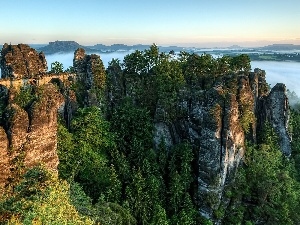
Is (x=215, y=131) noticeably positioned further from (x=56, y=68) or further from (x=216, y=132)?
(x=56, y=68)

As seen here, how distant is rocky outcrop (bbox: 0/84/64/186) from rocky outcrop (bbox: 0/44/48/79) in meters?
23.0

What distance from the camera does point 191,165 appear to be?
181ft

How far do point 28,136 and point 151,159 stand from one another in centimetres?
1988

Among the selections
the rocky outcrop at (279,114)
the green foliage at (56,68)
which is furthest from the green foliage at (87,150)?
the rocky outcrop at (279,114)

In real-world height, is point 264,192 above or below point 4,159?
below

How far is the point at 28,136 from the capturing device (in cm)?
3947

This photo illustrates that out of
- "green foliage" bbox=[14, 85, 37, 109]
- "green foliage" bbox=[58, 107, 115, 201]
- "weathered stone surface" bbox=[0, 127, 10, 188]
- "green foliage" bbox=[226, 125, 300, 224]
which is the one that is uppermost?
"green foliage" bbox=[14, 85, 37, 109]

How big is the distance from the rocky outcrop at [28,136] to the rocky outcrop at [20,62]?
23.0m

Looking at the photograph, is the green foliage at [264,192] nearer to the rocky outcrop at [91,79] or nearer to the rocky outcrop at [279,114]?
the rocky outcrop at [279,114]

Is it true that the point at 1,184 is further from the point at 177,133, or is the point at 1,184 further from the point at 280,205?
the point at 280,205

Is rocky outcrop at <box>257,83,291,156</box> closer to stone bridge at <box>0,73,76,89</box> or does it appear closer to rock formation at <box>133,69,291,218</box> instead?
rock formation at <box>133,69,291,218</box>

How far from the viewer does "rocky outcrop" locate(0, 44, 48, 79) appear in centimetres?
6512

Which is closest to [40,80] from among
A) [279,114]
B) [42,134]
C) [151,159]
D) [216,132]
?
[151,159]

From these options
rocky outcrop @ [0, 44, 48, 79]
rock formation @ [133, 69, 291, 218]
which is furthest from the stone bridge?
rock formation @ [133, 69, 291, 218]
